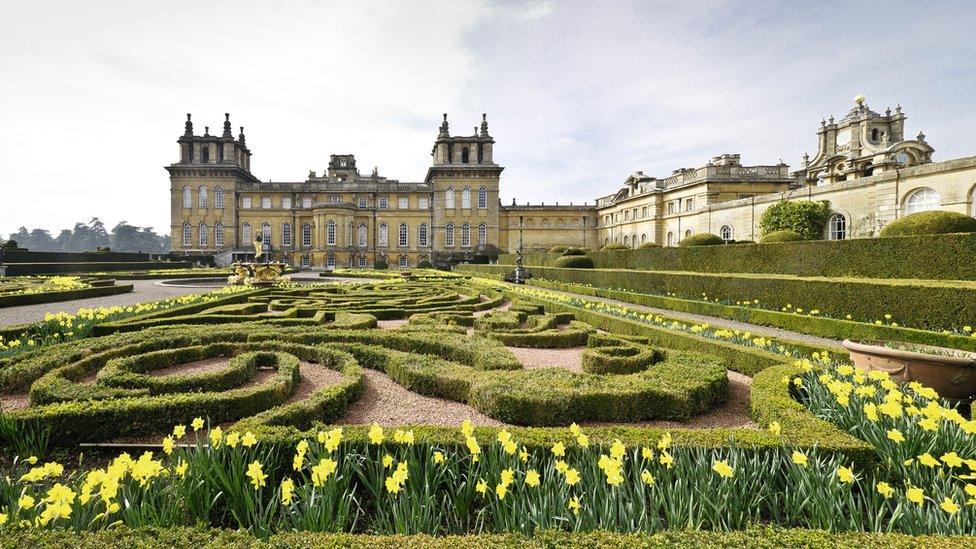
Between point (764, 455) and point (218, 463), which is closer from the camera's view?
point (218, 463)

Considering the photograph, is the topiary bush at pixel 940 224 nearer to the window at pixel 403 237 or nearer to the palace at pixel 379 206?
the palace at pixel 379 206

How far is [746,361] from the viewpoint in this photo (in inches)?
201

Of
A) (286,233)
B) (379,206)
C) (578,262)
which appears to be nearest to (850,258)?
(578,262)

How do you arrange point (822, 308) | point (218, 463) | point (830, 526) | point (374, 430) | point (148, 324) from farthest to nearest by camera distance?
1. point (822, 308)
2. point (148, 324)
3. point (374, 430)
4. point (218, 463)
5. point (830, 526)

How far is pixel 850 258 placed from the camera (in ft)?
33.9

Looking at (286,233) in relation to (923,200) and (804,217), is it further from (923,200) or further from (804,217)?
(923,200)

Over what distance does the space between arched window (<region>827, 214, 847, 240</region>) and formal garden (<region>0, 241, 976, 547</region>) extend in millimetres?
19558

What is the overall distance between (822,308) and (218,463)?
10509 mm

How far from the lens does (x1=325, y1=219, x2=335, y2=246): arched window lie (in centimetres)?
4275

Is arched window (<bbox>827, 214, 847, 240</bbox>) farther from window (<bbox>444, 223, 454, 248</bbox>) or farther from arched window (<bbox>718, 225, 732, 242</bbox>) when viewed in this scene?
window (<bbox>444, 223, 454, 248</bbox>)

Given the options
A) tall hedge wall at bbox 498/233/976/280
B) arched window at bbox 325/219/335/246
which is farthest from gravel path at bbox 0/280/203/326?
arched window at bbox 325/219/335/246

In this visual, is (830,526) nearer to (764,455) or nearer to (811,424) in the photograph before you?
(764,455)

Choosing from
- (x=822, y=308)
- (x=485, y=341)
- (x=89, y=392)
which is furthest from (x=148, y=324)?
(x=822, y=308)

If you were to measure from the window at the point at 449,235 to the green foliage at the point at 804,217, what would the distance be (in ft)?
93.5
